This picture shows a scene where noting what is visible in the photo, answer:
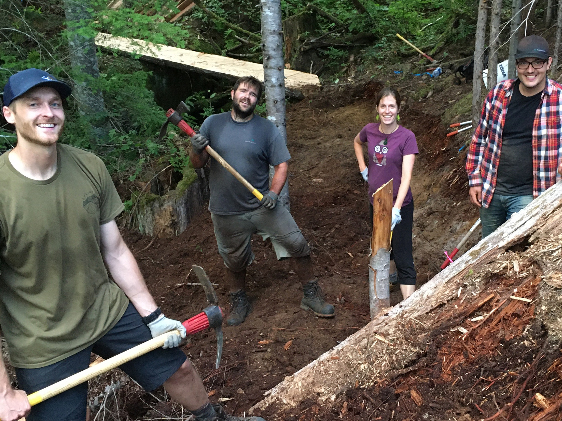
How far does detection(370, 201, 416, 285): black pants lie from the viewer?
4.20 meters

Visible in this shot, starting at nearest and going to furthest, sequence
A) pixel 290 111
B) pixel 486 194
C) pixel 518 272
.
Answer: pixel 518 272
pixel 486 194
pixel 290 111

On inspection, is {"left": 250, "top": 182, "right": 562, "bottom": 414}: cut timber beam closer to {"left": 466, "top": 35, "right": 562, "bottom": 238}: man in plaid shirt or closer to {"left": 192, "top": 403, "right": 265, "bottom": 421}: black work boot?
{"left": 192, "top": 403, "right": 265, "bottom": 421}: black work boot

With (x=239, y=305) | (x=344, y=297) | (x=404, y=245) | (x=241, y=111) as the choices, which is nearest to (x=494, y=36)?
(x=404, y=245)

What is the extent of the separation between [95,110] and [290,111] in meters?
4.45

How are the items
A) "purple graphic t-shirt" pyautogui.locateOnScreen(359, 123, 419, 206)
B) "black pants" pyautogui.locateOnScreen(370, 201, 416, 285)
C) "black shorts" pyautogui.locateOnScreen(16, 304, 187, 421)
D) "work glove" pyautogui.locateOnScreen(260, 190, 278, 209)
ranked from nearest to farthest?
1. "black shorts" pyautogui.locateOnScreen(16, 304, 187, 421)
2. "purple graphic t-shirt" pyautogui.locateOnScreen(359, 123, 419, 206)
3. "black pants" pyautogui.locateOnScreen(370, 201, 416, 285)
4. "work glove" pyautogui.locateOnScreen(260, 190, 278, 209)

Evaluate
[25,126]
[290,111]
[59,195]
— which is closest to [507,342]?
[59,195]

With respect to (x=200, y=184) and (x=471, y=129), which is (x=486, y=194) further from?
(x=200, y=184)

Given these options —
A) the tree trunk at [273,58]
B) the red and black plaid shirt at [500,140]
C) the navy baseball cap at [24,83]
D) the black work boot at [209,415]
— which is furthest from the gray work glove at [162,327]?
the red and black plaid shirt at [500,140]

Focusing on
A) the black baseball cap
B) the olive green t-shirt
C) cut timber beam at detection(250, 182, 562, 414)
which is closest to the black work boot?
cut timber beam at detection(250, 182, 562, 414)

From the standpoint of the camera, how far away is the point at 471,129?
710 cm

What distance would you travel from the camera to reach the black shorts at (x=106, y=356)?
244 centimetres

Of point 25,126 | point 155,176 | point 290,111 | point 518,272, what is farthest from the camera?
point 290,111

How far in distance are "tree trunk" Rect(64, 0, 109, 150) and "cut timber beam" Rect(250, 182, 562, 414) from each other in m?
4.79

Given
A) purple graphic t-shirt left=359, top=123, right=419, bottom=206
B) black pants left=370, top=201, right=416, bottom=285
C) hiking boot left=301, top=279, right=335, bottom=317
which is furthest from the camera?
hiking boot left=301, top=279, right=335, bottom=317
